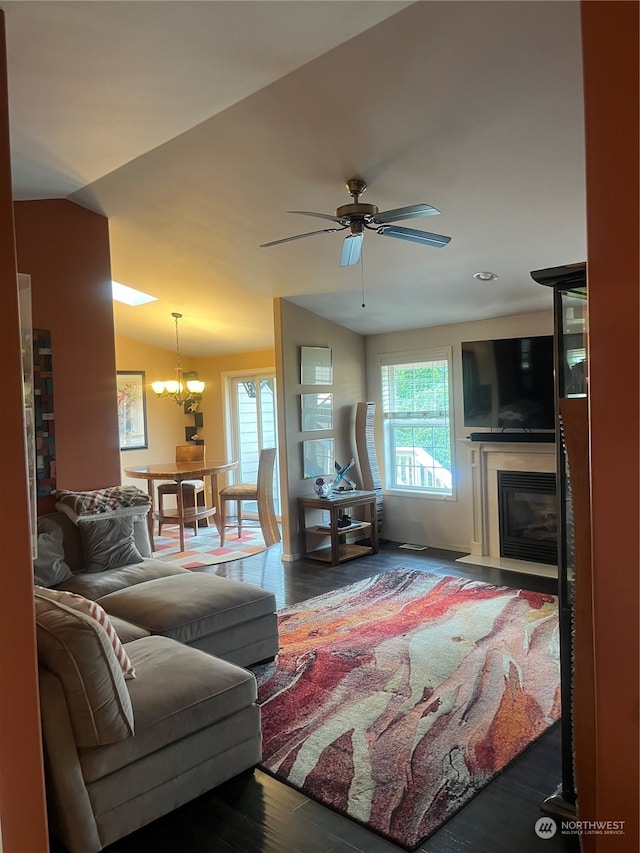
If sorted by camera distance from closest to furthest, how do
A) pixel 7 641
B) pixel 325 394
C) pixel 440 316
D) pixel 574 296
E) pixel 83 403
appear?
pixel 7 641
pixel 574 296
pixel 83 403
pixel 440 316
pixel 325 394

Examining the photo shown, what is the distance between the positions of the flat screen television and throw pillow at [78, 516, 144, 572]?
10.8 feet

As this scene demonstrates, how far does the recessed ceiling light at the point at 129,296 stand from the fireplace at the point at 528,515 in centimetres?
401

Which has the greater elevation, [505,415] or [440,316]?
[440,316]

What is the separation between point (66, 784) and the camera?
74.9 inches

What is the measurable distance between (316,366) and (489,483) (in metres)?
2.07

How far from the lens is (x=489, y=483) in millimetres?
5715

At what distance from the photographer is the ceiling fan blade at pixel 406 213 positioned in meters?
2.83

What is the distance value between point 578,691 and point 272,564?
4.14m

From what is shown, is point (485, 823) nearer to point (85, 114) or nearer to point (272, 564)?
point (85, 114)

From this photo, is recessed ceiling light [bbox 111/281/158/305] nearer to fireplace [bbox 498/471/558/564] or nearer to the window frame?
the window frame

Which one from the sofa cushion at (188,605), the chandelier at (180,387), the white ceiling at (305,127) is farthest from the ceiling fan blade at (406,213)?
the chandelier at (180,387)

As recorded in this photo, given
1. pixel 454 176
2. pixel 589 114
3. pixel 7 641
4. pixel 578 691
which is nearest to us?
pixel 589 114

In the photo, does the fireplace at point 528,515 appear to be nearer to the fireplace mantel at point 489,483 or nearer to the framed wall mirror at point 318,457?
the fireplace mantel at point 489,483

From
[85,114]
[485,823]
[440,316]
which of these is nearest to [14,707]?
[485,823]
